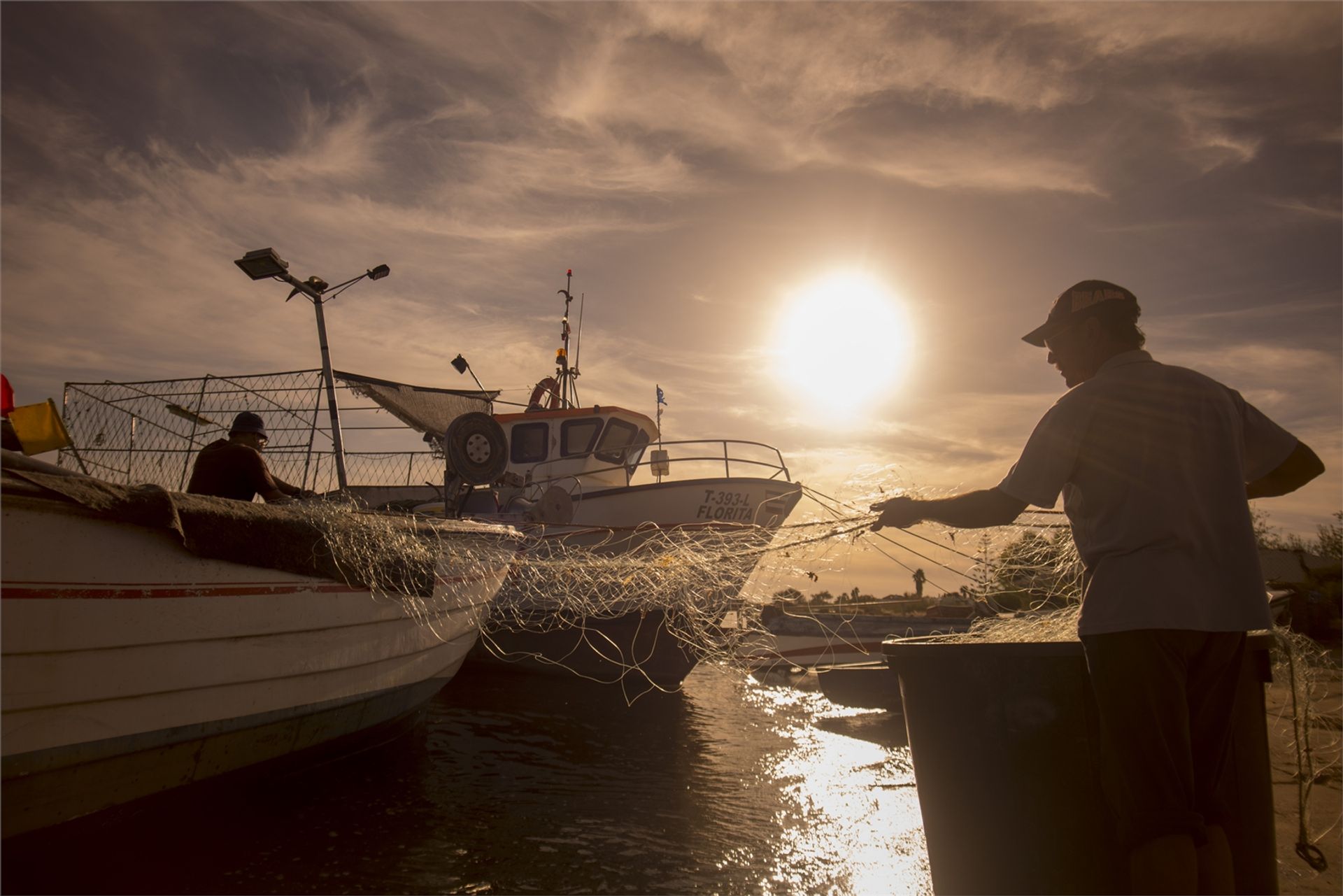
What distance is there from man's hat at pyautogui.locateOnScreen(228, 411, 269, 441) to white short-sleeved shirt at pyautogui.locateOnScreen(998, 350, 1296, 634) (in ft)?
18.3

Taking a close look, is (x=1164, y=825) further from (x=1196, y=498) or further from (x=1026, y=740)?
(x=1196, y=498)

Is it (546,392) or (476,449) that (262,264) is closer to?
(476,449)

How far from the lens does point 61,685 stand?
3.36 metres

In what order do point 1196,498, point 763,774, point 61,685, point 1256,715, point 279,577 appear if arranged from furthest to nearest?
point 763,774 < point 279,577 < point 61,685 < point 1256,715 < point 1196,498

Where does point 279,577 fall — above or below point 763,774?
above

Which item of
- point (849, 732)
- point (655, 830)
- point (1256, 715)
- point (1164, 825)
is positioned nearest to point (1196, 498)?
point (1256, 715)

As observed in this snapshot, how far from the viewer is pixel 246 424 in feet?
18.2

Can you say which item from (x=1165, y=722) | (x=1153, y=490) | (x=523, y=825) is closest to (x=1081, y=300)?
(x=1153, y=490)

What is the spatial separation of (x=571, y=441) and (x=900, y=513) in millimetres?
11541

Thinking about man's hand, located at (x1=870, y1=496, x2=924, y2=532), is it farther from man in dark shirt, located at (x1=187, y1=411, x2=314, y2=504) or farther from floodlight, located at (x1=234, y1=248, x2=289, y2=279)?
floodlight, located at (x1=234, y1=248, x2=289, y2=279)

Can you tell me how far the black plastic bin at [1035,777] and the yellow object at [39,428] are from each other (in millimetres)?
4196

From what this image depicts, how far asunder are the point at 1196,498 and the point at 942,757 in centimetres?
101

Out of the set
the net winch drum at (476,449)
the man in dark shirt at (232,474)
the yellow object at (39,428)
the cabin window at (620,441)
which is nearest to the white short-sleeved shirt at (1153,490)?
the yellow object at (39,428)

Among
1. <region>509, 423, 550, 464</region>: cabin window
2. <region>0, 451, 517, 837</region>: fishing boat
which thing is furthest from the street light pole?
<region>509, 423, 550, 464</region>: cabin window
